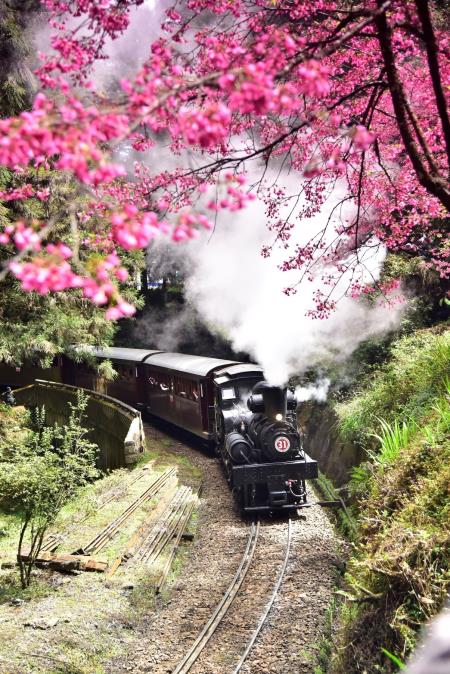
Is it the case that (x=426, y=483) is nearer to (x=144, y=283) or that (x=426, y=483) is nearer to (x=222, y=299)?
(x=222, y=299)

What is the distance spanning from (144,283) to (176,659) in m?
27.2

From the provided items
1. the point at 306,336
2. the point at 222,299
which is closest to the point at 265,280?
the point at 222,299

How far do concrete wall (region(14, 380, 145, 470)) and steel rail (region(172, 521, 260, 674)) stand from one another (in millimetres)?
5930

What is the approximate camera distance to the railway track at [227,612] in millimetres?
6367

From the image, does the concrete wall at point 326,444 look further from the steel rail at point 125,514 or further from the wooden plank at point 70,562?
the wooden plank at point 70,562

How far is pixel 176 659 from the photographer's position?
6.53m

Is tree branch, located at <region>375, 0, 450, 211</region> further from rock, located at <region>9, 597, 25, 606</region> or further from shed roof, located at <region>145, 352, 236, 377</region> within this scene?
shed roof, located at <region>145, 352, 236, 377</region>

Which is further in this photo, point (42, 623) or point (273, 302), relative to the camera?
point (273, 302)

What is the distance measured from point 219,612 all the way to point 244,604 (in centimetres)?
38

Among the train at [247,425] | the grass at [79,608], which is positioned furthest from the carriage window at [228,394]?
the grass at [79,608]

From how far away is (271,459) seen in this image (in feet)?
35.5

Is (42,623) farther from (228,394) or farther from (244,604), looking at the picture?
(228,394)

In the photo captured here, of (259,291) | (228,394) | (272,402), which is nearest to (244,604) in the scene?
(272,402)

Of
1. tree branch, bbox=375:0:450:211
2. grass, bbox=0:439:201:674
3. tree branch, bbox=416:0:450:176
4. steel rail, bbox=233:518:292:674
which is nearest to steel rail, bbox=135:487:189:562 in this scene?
grass, bbox=0:439:201:674
